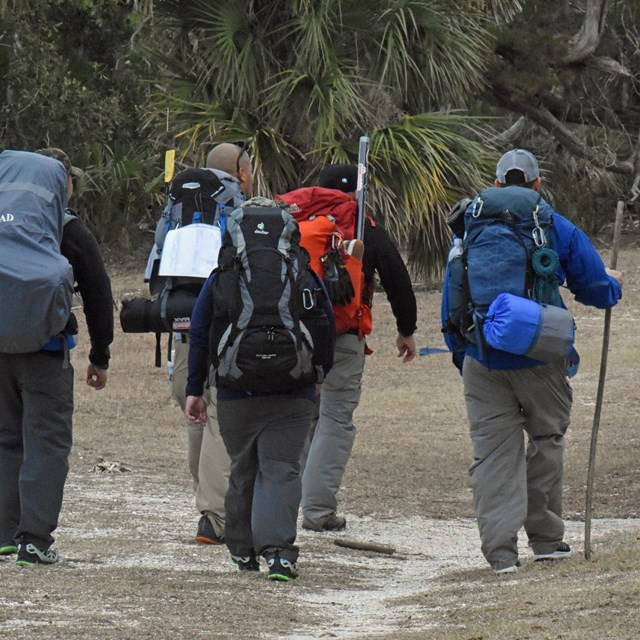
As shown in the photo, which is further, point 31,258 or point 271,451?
point 271,451

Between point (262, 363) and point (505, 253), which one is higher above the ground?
point (505, 253)

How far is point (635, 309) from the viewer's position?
56.1ft

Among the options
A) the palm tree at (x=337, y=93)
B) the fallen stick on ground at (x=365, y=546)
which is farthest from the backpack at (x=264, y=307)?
the palm tree at (x=337, y=93)

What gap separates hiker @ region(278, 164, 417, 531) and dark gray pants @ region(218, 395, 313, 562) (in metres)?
1.55

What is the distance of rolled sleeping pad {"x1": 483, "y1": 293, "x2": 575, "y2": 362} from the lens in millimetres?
5465

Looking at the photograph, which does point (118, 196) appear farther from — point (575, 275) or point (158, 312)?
point (575, 275)

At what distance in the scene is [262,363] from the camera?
5367mm

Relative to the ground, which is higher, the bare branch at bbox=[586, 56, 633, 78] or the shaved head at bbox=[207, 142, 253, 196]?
the bare branch at bbox=[586, 56, 633, 78]

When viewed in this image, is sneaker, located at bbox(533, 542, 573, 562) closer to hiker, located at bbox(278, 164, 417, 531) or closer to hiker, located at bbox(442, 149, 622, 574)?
hiker, located at bbox(442, 149, 622, 574)

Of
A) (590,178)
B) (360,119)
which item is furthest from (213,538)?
(590,178)

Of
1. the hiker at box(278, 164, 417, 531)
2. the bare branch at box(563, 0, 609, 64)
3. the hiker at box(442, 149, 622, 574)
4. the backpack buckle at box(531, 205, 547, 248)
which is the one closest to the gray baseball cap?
the hiker at box(442, 149, 622, 574)

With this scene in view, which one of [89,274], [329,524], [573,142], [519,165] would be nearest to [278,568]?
[89,274]

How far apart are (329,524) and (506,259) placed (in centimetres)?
213

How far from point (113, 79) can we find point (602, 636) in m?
18.4
